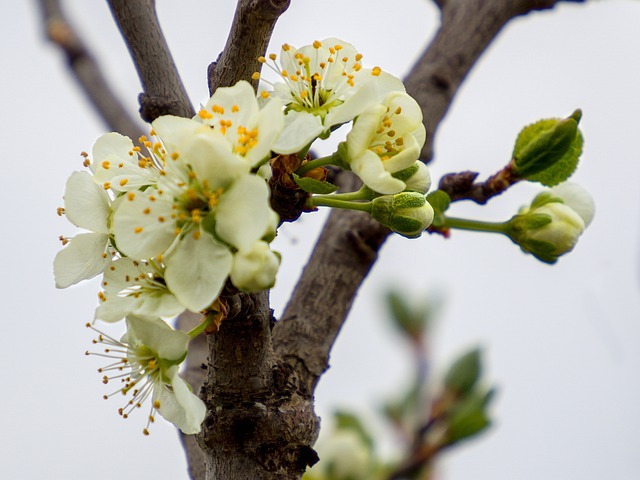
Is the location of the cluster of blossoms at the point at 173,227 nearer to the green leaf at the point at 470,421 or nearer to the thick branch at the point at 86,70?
the thick branch at the point at 86,70

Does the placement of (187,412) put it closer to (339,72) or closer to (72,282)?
(72,282)

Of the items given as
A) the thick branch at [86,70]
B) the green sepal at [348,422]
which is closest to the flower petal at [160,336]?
the thick branch at [86,70]

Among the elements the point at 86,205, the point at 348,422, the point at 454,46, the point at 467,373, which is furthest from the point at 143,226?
the point at 348,422

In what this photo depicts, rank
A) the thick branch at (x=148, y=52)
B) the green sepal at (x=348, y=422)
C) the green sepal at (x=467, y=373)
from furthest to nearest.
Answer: the green sepal at (x=348, y=422) → the green sepal at (x=467, y=373) → the thick branch at (x=148, y=52)

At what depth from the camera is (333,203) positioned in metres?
0.82

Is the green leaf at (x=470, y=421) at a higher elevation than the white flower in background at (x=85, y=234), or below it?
below

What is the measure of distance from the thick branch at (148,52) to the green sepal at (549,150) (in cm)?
45

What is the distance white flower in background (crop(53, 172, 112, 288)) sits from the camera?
834mm

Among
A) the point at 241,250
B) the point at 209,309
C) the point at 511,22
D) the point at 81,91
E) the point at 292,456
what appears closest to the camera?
the point at 241,250

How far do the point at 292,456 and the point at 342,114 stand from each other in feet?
1.35

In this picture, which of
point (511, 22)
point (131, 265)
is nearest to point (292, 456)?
point (131, 265)

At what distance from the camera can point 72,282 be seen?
850 mm

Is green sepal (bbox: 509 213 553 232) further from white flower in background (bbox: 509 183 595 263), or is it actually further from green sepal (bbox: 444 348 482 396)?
green sepal (bbox: 444 348 482 396)

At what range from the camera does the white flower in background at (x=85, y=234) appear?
83 cm
